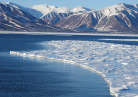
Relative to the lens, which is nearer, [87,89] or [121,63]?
[87,89]

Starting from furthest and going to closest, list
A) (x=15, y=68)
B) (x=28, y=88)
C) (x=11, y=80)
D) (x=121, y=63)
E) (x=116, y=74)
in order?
1. (x=121, y=63)
2. (x=15, y=68)
3. (x=116, y=74)
4. (x=11, y=80)
5. (x=28, y=88)

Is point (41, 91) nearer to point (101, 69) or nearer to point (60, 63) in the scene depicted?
point (101, 69)

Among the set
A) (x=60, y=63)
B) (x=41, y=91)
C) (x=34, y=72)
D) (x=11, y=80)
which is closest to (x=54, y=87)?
(x=41, y=91)

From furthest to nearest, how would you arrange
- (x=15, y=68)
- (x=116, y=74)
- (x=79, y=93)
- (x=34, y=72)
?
(x=15, y=68)
(x=34, y=72)
(x=116, y=74)
(x=79, y=93)

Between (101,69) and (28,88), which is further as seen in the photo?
(101,69)

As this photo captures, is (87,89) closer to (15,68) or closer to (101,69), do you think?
(101,69)

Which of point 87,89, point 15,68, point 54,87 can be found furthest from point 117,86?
point 15,68

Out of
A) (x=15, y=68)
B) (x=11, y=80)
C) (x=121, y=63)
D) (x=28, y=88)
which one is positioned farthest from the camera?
(x=121, y=63)

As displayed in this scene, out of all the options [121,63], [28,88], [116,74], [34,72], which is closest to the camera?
[28,88]
